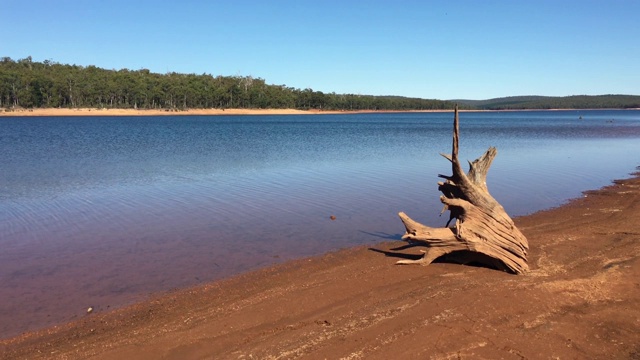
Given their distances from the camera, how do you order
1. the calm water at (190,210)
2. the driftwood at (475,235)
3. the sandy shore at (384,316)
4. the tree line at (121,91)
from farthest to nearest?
1. the tree line at (121,91)
2. the calm water at (190,210)
3. the driftwood at (475,235)
4. the sandy shore at (384,316)

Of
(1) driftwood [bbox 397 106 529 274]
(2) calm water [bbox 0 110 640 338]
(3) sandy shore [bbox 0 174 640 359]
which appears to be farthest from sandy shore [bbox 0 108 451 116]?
(1) driftwood [bbox 397 106 529 274]

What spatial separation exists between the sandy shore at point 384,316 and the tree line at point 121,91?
10711 cm

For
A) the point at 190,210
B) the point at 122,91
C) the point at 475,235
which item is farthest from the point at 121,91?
the point at 475,235

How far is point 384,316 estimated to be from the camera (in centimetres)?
564

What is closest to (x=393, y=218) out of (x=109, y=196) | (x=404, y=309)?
(x=404, y=309)

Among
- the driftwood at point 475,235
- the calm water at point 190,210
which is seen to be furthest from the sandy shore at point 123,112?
Result: the driftwood at point 475,235

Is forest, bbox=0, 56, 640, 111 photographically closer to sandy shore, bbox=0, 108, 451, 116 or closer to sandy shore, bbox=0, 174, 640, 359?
sandy shore, bbox=0, 108, 451, 116

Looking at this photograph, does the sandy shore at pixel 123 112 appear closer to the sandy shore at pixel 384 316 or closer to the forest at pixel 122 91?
the forest at pixel 122 91

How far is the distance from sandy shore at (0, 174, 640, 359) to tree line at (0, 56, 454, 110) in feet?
351

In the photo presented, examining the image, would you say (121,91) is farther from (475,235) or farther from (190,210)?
(475,235)

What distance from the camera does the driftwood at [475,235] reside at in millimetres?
7406

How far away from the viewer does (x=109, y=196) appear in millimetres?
14305

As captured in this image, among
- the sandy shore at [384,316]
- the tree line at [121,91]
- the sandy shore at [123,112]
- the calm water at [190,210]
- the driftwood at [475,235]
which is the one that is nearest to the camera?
the sandy shore at [384,316]

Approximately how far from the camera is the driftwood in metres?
7.41
